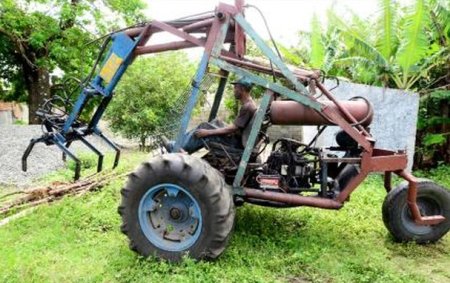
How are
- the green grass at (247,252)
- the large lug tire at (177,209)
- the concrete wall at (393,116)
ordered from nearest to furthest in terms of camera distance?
1. the green grass at (247,252)
2. the large lug tire at (177,209)
3. the concrete wall at (393,116)

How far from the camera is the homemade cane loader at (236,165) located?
502 cm

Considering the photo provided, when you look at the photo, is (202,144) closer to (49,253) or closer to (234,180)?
(234,180)

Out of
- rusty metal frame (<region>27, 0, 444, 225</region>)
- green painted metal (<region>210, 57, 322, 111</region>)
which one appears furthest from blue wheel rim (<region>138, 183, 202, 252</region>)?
green painted metal (<region>210, 57, 322, 111</region>)

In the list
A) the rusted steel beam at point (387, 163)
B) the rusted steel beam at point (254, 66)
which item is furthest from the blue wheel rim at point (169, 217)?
the rusted steel beam at point (387, 163)

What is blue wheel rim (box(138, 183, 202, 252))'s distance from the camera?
507cm

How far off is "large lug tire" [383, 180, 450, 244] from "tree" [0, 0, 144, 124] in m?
13.4

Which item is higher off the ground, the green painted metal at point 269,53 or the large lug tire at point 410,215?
the green painted metal at point 269,53

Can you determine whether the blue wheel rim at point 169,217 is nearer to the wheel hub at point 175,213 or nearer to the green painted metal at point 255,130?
the wheel hub at point 175,213

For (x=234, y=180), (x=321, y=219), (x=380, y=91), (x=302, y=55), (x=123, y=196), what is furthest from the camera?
(x=302, y=55)

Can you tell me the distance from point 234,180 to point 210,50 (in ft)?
4.95

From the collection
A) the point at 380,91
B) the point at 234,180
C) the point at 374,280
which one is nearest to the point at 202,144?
the point at 234,180

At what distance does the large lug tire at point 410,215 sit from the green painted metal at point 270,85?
5.37 feet

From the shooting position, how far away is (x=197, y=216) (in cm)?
507

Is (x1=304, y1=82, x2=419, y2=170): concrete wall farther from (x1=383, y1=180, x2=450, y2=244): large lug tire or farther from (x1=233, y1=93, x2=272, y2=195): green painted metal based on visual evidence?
(x1=233, y1=93, x2=272, y2=195): green painted metal
